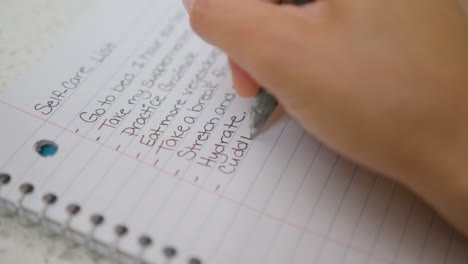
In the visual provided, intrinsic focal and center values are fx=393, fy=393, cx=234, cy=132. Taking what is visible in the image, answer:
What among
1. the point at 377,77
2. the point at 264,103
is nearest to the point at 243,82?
the point at 264,103

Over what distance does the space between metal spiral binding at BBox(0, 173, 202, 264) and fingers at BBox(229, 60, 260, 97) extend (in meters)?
0.19

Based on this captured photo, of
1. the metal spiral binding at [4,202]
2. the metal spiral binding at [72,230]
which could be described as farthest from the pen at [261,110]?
the metal spiral binding at [4,202]

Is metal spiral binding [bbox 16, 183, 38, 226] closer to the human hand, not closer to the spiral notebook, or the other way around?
the spiral notebook

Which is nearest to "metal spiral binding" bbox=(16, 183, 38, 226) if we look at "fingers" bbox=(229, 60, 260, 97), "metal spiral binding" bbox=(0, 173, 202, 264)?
"metal spiral binding" bbox=(0, 173, 202, 264)

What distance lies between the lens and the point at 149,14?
648 millimetres

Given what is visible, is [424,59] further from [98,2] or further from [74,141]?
[98,2]

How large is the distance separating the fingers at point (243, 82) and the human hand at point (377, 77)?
7cm

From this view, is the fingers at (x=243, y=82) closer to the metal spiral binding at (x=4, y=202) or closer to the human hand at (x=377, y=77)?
the human hand at (x=377, y=77)

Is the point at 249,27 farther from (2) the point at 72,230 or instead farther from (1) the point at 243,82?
(2) the point at 72,230

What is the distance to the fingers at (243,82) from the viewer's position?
1.44 ft

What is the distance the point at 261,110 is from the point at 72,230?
25 cm

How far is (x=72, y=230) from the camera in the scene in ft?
1.36

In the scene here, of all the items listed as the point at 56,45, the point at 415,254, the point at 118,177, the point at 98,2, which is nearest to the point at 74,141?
the point at 118,177

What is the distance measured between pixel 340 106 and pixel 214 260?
20cm
